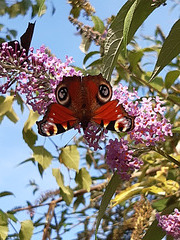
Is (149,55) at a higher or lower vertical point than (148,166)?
higher

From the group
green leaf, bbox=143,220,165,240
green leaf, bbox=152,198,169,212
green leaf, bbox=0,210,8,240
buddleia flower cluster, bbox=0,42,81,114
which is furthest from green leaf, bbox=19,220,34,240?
buddleia flower cluster, bbox=0,42,81,114

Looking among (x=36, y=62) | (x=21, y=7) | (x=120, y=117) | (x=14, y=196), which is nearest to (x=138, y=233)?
(x=120, y=117)

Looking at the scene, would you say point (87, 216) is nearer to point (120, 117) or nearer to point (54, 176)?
point (54, 176)

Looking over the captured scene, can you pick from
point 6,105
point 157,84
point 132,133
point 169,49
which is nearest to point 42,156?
point 6,105

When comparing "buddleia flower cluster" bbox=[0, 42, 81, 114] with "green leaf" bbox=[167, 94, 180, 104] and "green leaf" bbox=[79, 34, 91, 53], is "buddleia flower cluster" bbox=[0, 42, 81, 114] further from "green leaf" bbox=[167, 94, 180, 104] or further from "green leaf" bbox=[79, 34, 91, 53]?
"green leaf" bbox=[79, 34, 91, 53]

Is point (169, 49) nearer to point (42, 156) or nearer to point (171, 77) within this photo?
point (171, 77)

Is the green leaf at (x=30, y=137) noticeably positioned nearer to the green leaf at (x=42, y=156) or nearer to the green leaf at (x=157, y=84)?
the green leaf at (x=42, y=156)

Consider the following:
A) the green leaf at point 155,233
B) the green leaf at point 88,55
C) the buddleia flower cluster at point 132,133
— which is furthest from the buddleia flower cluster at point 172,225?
the green leaf at point 88,55
